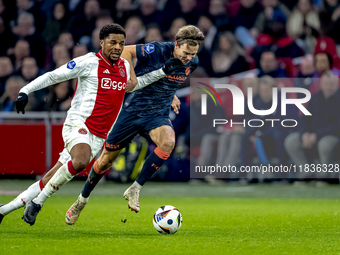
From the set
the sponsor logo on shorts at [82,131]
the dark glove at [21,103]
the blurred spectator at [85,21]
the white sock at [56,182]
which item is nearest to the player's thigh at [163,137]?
the sponsor logo on shorts at [82,131]

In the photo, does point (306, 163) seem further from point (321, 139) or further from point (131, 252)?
point (131, 252)

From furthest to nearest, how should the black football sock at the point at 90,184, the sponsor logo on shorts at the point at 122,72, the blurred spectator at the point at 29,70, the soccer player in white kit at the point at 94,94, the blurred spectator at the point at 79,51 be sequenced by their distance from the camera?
the blurred spectator at the point at 79,51, the blurred spectator at the point at 29,70, the black football sock at the point at 90,184, the sponsor logo on shorts at the point at 122,72, the soccer player in white kit at the point at 94,94

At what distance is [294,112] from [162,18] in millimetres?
3719

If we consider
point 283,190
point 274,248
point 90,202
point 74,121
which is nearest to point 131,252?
point 274,248

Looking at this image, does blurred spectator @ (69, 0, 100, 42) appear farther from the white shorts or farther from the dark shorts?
the white shorts

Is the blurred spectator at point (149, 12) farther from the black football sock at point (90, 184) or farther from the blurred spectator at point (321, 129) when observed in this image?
the black football sock at point (90, 184)

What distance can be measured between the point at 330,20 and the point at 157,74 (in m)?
6.68

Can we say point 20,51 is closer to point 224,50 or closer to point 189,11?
point 189,11

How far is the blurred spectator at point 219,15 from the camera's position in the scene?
39.1 feet

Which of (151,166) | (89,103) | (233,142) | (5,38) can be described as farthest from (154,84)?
(5,38)

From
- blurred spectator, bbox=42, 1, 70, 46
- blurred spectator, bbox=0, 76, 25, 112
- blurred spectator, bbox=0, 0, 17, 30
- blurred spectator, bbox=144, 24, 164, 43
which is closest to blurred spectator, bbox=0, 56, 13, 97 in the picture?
blurred spectator, bbox=0, 76, 25, 112

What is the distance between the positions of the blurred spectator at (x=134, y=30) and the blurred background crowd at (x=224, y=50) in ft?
0.07

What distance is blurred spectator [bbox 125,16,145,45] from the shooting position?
38.7 ft

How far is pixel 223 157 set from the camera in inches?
420
